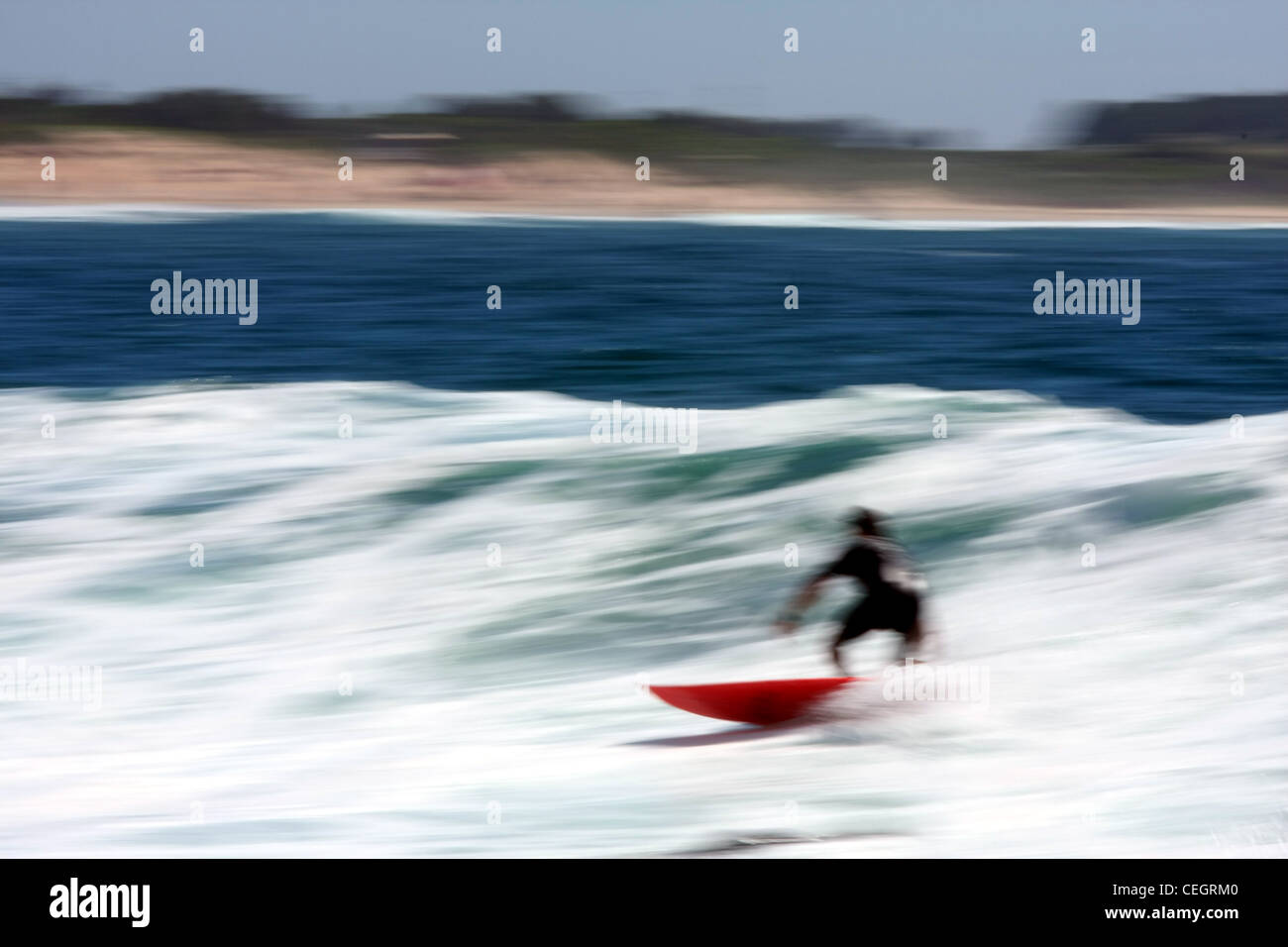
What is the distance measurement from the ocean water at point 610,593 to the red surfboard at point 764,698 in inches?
3.6

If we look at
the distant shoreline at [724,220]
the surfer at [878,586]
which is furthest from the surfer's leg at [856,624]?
Result: the distant shoreline at [724,220]

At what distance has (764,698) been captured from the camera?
7320 millimetres

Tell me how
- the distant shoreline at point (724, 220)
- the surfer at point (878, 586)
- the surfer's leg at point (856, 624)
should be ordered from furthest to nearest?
1. the distant shoreline at point (724, 220)
2. the surfer's leg at point (856, 624)
3. the surfer at point (878, 586)

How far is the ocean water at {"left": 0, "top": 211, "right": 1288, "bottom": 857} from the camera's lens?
664cm

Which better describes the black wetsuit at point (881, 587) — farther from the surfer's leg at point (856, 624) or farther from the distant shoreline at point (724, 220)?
the distant shoreline at point (724, 220)

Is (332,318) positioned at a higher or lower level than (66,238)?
lower

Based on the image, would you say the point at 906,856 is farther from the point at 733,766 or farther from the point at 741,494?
the point at 741,494

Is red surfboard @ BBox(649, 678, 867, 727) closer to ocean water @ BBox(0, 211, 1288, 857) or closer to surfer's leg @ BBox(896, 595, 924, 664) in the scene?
ocean water @ BBox(0, 211, 1288, 857)

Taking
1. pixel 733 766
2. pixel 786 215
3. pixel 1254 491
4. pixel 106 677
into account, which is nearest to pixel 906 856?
pixel 733 766

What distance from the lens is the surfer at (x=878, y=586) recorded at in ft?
23.3

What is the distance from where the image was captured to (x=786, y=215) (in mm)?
59125

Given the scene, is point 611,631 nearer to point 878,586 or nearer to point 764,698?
point 764,698

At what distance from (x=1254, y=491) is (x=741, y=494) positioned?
424 centimetres

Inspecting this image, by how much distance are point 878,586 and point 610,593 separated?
352cm
